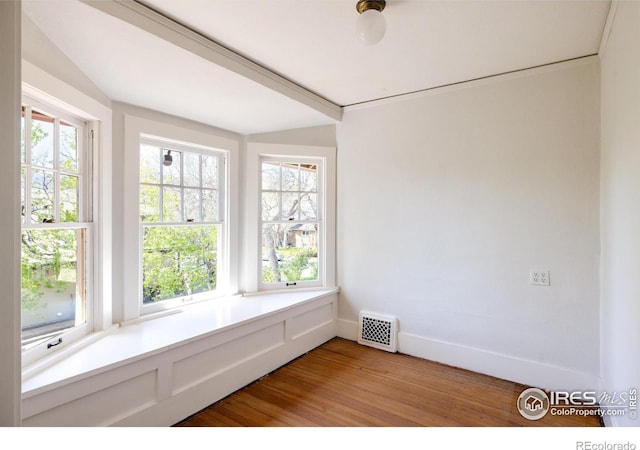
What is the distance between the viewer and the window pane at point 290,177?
3387 mm

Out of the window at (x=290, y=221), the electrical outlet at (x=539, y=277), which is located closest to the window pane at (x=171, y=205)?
the window at (x=290, y=221)

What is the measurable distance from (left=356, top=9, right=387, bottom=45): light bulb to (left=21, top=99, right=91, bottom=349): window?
1.79m

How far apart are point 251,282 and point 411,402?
5.94 feet

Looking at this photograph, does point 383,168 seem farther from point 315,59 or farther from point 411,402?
point 411,402

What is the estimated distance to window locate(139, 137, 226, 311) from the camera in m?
2.62

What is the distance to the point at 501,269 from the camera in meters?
2.50

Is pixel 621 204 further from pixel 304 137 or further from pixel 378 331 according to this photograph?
pixel 304 137

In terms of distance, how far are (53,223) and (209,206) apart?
133 centimetres

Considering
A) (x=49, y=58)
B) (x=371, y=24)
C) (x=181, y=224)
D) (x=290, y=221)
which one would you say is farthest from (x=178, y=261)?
(x=371, y=24)

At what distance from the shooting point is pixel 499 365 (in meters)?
2.51

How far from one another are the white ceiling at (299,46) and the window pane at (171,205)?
2.21 feet

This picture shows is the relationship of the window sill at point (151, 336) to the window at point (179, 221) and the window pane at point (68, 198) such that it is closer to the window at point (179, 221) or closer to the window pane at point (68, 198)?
the window at point (179, 221)

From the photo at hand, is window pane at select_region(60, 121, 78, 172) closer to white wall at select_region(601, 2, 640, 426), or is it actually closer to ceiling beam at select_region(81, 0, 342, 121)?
ceiling beam at select_region(81, 0, 342, 121)
